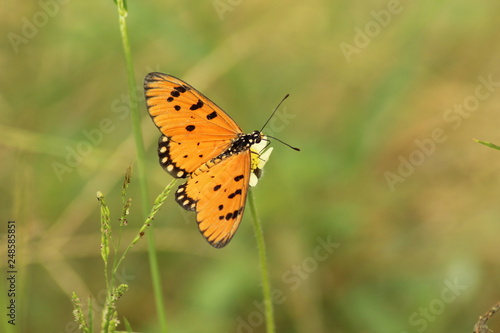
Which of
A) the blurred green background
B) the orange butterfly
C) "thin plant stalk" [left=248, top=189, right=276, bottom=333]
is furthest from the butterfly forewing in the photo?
the blurred green background

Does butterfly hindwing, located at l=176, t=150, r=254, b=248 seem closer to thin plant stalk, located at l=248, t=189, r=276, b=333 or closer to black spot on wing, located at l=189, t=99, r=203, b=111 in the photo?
Answer: thin plant stalk, located at l=248, t=189, r=276, b=333

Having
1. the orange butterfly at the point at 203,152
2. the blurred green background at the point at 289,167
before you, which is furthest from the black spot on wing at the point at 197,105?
the blurred green background at the point at 289,167

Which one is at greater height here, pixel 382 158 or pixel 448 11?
pixel 448 11

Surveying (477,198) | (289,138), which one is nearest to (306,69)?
(289,138)

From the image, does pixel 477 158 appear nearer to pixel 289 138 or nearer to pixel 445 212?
pixel 445 212

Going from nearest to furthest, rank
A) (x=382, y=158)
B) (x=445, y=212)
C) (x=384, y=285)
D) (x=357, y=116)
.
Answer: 1. (x=384, y=285)
2. (x=357, y=116)
3. (x=445, y=212)
4. (x=382, y=158)

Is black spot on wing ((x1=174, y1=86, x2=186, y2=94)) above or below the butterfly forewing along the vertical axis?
above

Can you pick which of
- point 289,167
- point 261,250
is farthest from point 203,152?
point 289,167

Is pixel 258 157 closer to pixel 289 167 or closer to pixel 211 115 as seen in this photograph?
pixel 211 115
